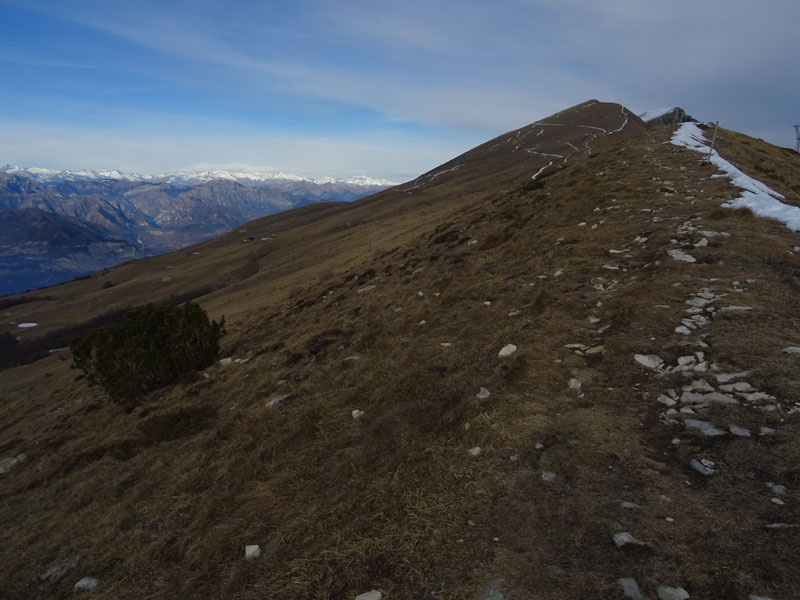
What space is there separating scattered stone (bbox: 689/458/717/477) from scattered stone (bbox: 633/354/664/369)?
2470mm

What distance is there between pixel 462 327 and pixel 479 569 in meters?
8.00

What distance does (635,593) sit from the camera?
13.6 ft

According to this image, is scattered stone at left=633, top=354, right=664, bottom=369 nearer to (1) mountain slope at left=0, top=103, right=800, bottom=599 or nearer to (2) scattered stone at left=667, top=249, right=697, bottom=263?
(1) mountain slope at left=0, top=103, right=800, bottom=599

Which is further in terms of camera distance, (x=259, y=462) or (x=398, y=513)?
(x=259, y=462)

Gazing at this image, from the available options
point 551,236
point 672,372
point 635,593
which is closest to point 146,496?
point 635,593

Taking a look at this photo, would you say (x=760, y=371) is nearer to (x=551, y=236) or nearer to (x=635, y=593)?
(x=635, y=593)

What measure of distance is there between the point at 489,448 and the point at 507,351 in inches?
131

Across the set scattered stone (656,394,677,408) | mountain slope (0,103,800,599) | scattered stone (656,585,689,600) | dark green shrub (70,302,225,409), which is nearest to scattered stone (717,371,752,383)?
mountain slope (0,103,800,599)

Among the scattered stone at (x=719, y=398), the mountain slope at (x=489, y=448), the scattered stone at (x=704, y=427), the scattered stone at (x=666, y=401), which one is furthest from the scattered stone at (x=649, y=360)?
the scattered stone at (x=704, y=427)

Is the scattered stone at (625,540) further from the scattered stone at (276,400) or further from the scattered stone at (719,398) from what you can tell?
the scattered stone at (276,400)

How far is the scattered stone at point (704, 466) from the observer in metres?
5.46

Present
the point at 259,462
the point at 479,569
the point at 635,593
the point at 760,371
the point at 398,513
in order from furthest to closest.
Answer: the point at 259,462, the point at 760,371, the point at 398,513, the point at 479,569, the point at 635,593

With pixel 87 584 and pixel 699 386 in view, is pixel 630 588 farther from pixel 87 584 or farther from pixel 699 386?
pixel 87 584

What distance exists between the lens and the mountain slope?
491cm
